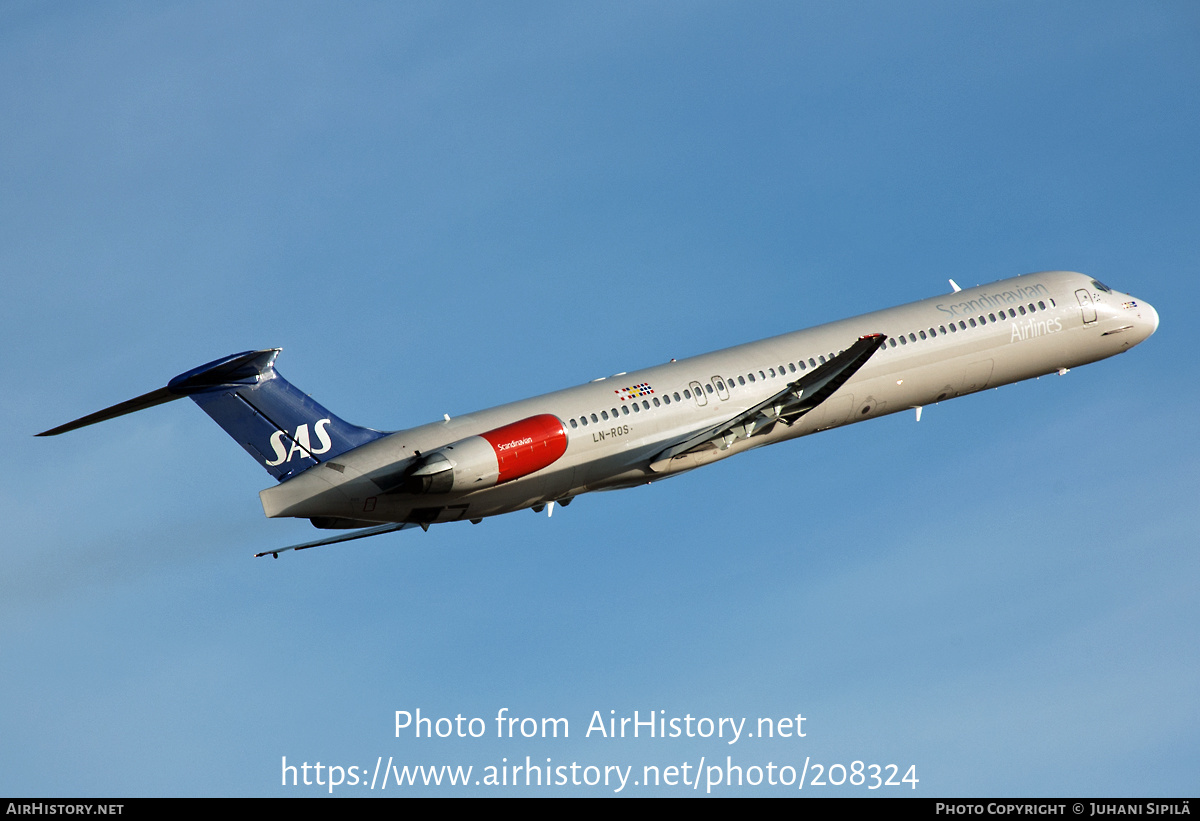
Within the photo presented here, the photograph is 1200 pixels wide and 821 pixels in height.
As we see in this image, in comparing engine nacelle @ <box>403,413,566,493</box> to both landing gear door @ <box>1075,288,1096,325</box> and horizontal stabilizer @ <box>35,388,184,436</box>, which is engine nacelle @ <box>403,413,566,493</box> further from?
landing gear door @ <box>1075,288,1096,325</box>

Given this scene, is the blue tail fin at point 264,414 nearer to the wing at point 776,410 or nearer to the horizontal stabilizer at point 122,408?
the horizontal stabilizer at point 122,408

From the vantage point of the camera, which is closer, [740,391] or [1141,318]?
[740,391]

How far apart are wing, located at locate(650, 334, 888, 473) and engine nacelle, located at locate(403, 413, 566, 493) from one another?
2.99 m

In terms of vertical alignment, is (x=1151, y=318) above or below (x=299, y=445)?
above

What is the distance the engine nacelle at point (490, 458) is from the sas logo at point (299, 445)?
2.11 metres

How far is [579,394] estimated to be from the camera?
32.3 metres

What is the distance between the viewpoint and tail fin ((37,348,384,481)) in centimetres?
2966

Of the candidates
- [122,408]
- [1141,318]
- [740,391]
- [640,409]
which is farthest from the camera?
[1141,318]

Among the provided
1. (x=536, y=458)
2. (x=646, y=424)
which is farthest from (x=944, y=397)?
(x=536, y=458)

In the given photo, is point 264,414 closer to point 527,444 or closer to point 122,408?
point 122,408

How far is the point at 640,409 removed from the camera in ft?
107

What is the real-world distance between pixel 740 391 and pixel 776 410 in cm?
146

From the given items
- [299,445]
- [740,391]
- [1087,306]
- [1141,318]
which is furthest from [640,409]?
[1141,318]

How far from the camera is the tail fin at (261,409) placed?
1168 inches
